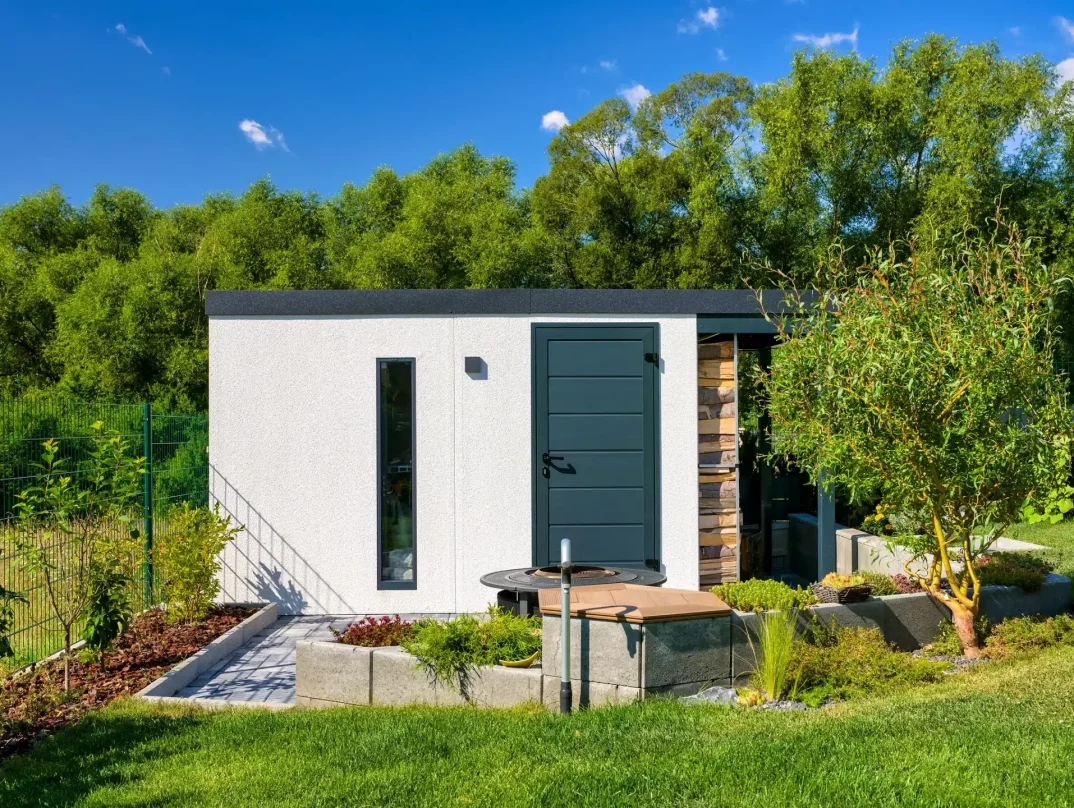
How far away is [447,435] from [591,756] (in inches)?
172

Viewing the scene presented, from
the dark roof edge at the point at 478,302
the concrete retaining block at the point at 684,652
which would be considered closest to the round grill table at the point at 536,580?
the concrete retaining block at the point at 684,652

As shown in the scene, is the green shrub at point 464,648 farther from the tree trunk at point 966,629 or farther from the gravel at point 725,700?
the tree trunk at point 966,629

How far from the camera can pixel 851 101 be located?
20.5m

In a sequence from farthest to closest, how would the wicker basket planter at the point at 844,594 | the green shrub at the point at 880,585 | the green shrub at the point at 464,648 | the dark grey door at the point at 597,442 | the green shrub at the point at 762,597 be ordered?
the dark grey door at the point at 597,442
the green shrub at the point at 880,585
the wicker basket planter at the point at 844,594
the green shrub at the point at 762,597
the green shrub at the point at 464,648

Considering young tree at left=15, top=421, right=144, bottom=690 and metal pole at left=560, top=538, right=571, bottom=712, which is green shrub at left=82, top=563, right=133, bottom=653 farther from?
metal pole at left=560, top=538, right=571, bottom=712

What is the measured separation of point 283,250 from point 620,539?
20.3m

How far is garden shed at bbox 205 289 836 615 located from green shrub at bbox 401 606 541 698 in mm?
2736

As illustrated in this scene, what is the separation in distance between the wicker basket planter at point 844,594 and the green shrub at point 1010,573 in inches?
36.7

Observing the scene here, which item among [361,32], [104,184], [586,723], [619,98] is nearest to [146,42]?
[104,184]

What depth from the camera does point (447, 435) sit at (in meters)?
7.94

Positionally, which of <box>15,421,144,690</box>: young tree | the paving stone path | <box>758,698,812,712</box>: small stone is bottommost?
the paving stone path

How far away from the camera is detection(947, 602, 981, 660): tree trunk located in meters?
5.66

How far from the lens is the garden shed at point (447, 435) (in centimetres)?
788

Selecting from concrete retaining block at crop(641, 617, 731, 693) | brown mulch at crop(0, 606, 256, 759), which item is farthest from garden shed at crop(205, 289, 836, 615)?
concrete retaining block at crop(641, 617, 731, 693)
